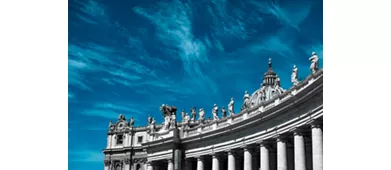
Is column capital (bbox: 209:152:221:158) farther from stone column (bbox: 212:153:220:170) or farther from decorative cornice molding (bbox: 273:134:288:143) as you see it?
decorative cornice molding (bbox: 273:134:288:143)

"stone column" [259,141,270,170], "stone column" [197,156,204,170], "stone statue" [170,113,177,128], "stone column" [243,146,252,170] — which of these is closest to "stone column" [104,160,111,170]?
"stone statue" [170,113,177,128]

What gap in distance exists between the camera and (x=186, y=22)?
68.9 feet

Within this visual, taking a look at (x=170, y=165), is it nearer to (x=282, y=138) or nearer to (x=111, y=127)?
(x=282, y=138)

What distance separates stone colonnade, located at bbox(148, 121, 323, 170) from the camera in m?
24.3

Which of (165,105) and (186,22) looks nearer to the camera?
(186,22)

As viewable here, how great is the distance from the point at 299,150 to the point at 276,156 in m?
5.09

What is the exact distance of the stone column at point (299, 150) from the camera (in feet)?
84.6

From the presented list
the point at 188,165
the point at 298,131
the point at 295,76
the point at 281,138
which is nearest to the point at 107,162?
the point at 188,165

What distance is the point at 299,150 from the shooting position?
26078mm

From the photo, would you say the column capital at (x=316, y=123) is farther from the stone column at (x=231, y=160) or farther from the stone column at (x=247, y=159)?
the stone column at (x=231, y=160)

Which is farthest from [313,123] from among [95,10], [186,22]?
[95,10]
